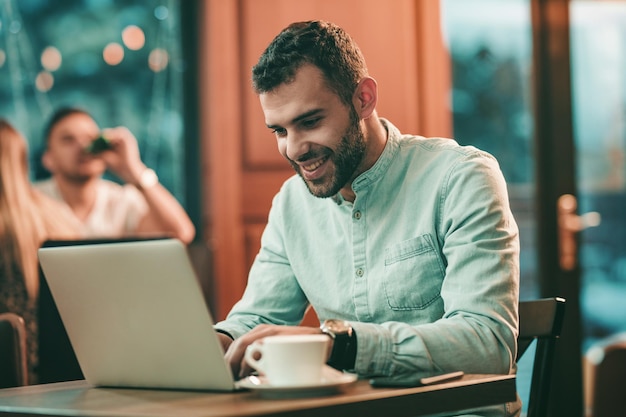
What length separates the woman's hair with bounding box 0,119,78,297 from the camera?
3773mm

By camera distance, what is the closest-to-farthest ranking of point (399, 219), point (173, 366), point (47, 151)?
point (173, 366)
point (399, 219)
point (47, 151)

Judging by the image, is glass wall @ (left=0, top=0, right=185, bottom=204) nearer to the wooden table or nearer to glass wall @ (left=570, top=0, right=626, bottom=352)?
glass wall @ (left=570, top=0, right=626, bottom=352)

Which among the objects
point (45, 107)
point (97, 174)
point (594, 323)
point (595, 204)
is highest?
point (45, 107)

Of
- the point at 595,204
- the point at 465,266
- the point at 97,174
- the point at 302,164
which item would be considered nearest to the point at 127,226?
the point at 97,174

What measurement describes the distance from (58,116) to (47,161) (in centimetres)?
21

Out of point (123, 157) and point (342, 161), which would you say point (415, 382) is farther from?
point (123, 157)

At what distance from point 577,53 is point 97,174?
7.52 feet

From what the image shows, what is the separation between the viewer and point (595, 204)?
14.5 feet

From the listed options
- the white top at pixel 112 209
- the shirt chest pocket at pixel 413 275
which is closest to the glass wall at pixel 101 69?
the white top at pixel 112 209

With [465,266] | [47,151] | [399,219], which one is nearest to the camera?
[465,266]

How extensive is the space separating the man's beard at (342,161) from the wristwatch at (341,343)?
0.47m

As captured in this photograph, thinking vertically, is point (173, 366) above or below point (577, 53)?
below

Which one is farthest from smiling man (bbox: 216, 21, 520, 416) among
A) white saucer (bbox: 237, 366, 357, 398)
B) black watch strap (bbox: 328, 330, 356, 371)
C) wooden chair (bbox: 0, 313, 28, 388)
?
wooden chair (bbox: 0, 313, 28, 388)

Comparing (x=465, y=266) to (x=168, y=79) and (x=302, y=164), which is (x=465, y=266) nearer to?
(x=302, y=164)
